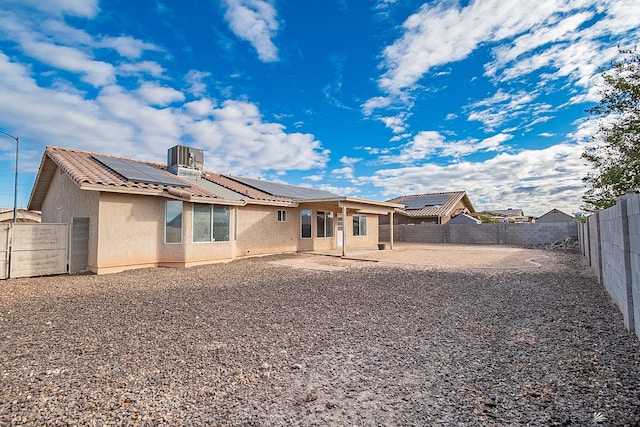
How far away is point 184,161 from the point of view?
46.9ft

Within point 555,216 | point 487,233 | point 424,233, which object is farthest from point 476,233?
point 555,216

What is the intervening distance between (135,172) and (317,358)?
35.5ft

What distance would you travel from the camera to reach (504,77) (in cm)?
1222

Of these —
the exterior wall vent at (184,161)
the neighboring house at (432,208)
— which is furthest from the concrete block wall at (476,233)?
the exterior wall vent at (184,161)

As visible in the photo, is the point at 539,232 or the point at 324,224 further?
the point at 539,232

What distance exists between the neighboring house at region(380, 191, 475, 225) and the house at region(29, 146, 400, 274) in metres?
13.6

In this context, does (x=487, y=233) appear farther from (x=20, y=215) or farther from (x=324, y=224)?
(x=20, y=215)

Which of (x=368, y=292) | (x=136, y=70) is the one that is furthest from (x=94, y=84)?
(x=368, y=292)

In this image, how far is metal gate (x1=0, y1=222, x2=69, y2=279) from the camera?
891 cm

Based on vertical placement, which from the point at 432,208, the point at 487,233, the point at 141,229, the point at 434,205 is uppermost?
the point at 434,205

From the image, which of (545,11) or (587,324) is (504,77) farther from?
(587,324)

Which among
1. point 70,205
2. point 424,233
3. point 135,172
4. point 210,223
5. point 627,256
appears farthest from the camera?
point 424,233

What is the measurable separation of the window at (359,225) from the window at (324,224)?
85.2 inches

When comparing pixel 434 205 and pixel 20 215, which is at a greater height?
pixel 434 205
